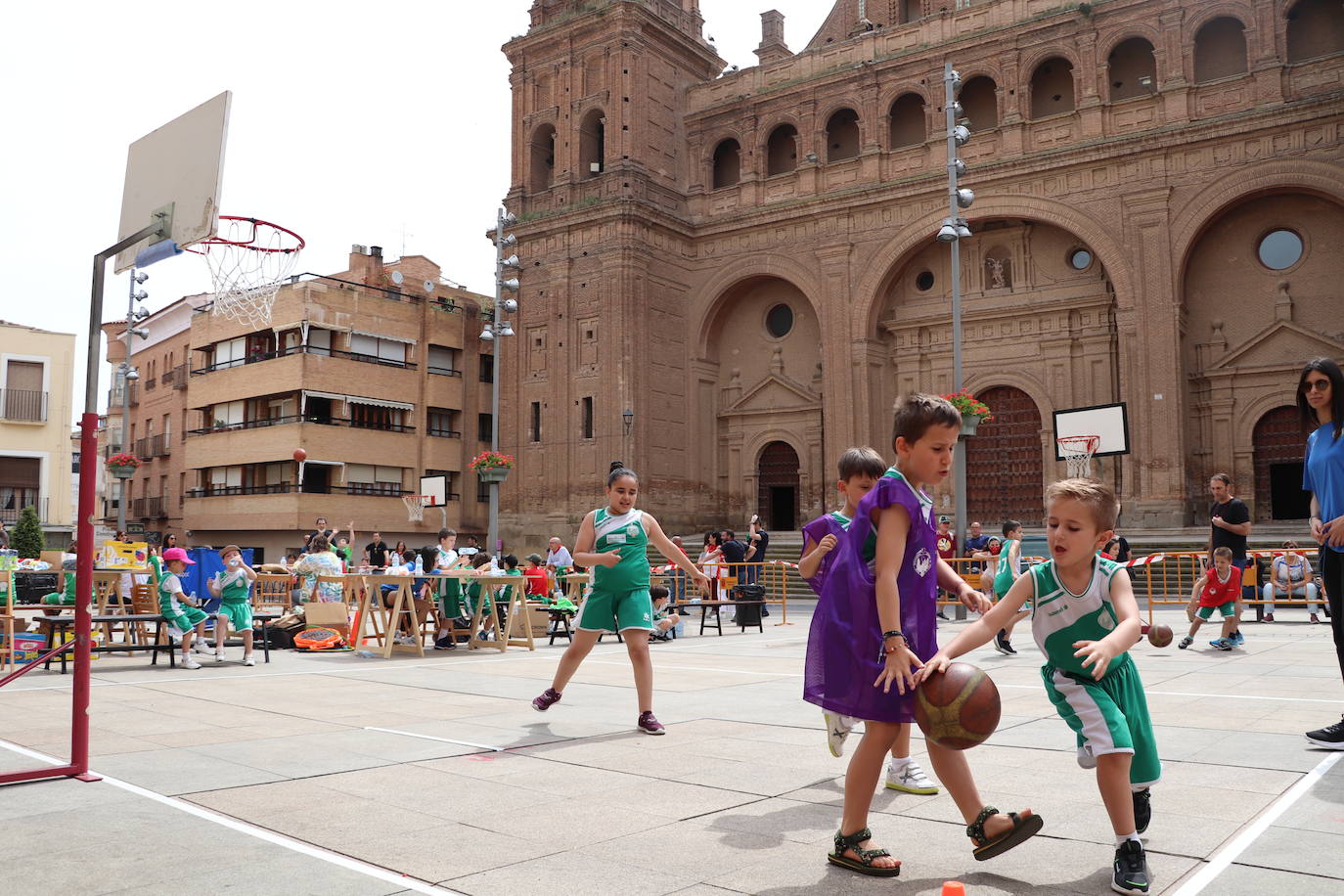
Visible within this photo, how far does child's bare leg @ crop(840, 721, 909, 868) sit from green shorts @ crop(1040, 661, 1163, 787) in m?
0.60

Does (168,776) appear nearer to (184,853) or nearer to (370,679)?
(184,853)

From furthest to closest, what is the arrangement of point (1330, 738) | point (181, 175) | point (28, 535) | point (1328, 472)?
1. point (28, 535)
2. point (1328, 472)
3. point (1330, 738)
4. point (181, 175)

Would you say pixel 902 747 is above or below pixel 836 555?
below

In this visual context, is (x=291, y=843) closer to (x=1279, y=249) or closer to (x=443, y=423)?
(x=1279, y=249)

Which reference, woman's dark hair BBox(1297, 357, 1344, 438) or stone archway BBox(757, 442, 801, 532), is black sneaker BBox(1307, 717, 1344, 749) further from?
stone archway BBox(757, 442, 801, 532)

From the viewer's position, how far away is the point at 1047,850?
154 inches

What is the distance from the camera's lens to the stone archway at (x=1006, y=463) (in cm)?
3188

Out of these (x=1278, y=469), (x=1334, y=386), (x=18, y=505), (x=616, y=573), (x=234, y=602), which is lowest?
(x=234, y=602)

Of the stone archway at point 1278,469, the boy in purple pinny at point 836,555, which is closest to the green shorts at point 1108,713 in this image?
the boy in purple pinny at point 836,555

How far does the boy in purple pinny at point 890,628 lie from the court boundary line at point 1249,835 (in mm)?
556

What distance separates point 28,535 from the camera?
1415 inches

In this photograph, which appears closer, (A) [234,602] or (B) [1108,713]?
(B) [1108,713]

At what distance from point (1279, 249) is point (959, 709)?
2990cm

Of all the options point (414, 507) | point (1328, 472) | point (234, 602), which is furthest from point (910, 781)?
point (414, 507)
